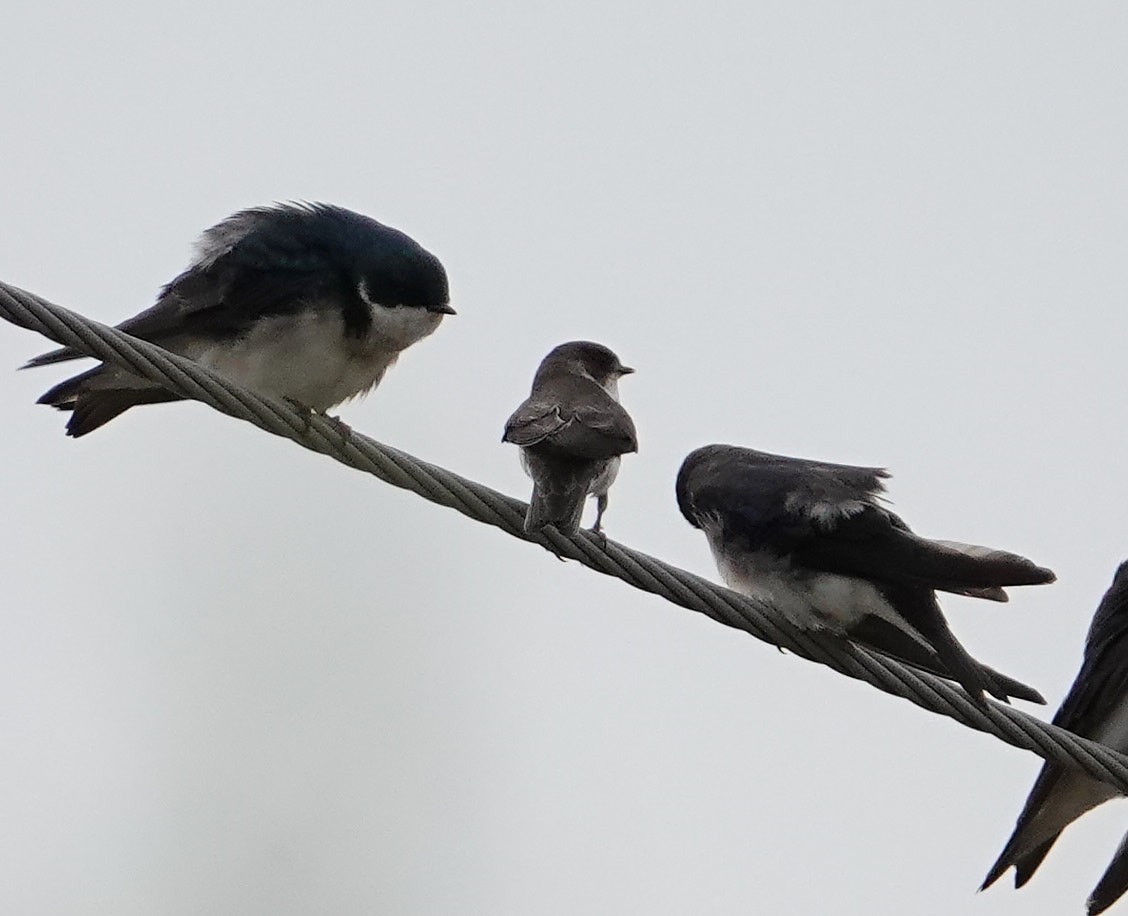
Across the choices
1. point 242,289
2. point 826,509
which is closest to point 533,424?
point 826,509

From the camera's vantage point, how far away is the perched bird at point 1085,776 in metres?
5.74

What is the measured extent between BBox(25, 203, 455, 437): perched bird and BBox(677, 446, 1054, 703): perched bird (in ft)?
3.50

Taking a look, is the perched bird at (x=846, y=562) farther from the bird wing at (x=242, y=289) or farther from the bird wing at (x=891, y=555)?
the bird wing at (x=242, y=289)

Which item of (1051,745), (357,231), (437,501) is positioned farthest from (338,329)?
(1051,745)

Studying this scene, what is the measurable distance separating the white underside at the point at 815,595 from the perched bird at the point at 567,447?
0.50 metres

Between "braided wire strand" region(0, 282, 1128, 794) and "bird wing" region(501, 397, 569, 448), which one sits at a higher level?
"bird wing" region(501, 397, 569, 448)

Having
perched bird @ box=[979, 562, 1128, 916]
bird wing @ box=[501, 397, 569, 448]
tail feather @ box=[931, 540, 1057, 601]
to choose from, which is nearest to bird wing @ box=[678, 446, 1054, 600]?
tail feather @ box=[931, 540, 1057, 601]

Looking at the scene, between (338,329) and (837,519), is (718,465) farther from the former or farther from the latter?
(338,329)

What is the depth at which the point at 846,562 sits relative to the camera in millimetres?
5449

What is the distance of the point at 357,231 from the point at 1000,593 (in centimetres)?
220

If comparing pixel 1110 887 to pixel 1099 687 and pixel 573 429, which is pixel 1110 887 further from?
pixel 573 429

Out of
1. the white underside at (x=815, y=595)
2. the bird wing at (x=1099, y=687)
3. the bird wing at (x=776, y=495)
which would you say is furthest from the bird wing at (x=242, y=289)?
the bird wing at (x=1099, y=687)

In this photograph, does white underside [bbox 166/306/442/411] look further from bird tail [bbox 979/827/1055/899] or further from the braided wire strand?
bird tail [bbox 979/827/1055/899]

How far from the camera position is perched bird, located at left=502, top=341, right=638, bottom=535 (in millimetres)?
5098
